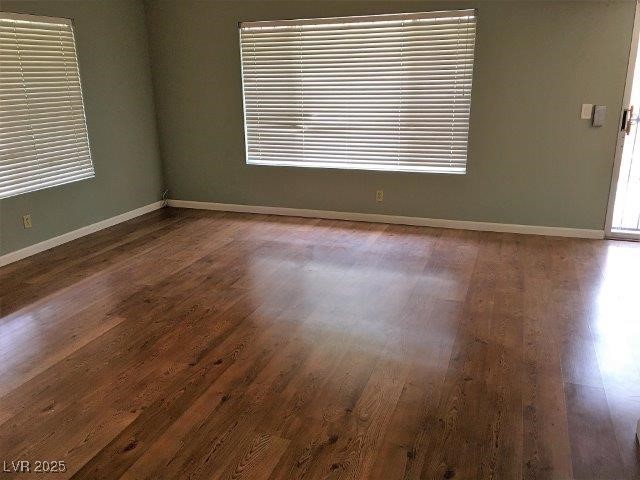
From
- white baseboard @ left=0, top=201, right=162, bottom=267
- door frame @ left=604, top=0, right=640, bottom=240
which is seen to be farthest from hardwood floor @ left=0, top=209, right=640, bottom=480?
door frame @ left=604, top=0, right=640, bottom=240

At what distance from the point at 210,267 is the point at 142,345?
129cm

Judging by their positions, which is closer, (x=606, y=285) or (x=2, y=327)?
(x=2, y=327)

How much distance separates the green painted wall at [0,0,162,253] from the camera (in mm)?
4383

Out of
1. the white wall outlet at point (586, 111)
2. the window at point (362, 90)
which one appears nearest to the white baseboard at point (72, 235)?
the window at point (362, 90)

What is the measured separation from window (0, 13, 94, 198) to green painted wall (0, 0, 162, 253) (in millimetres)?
96

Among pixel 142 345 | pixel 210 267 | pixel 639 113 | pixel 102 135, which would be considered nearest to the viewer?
pixel 142 345

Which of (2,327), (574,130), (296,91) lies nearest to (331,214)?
(296,91)

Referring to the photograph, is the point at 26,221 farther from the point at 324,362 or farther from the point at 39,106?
the point at 324,362

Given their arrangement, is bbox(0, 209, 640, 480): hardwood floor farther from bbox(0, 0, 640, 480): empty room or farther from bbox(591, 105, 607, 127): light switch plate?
bbox(591, 105, 607, 127): light switch plate

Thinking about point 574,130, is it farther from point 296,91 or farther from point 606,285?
point 296,91

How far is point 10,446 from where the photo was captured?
78.9 inches

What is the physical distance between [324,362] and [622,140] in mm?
3586

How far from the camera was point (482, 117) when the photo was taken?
187 inches

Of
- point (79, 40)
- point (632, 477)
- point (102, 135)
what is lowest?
point (632, 477)
